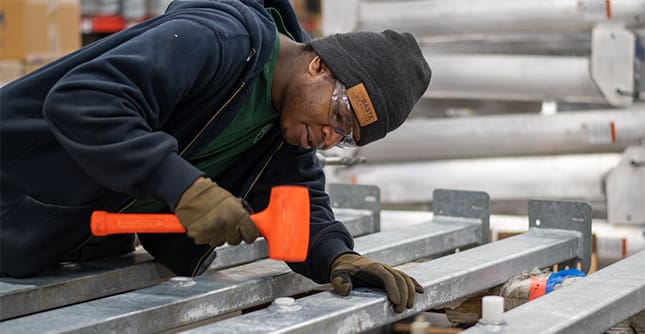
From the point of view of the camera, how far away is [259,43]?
2041 mm

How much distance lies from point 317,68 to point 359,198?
103 cm

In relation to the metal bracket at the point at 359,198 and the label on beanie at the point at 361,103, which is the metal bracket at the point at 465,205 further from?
the label on beanie at the point at 361,103

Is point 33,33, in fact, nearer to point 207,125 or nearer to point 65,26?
point 65,26

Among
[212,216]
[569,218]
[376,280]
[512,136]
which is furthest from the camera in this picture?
[512,136]

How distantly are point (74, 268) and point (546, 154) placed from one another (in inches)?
96.2

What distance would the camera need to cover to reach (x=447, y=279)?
217 cm

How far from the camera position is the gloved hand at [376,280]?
1.99m

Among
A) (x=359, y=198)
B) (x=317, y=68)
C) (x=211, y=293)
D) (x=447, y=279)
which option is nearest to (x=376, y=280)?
(x=447, y=279)

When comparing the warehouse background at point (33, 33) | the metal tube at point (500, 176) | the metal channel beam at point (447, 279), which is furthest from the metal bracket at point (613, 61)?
the warehouse background at point (33, 33)

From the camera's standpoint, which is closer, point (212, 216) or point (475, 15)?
point (212, 216)

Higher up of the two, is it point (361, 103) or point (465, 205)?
point (361, 103)

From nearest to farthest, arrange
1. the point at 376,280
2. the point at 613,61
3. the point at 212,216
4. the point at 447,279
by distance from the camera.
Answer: the point at 212,216, the point at 376,280, the point at 447,279, the point at 613,61

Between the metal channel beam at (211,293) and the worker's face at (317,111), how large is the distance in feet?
1.14

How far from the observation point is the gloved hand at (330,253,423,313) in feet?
6.52
